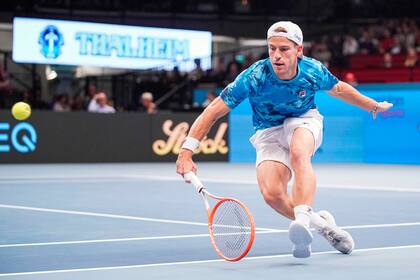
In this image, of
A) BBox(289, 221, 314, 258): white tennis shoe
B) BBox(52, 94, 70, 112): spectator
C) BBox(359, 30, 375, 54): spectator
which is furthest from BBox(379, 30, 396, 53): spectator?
BBox(289, 221, 314, 258): white tennis shoe

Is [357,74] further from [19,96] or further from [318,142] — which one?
[318,142]

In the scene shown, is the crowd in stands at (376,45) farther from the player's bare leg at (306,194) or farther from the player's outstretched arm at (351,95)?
the player's bare leg at (306,194)

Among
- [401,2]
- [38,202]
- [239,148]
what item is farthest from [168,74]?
[38,202]

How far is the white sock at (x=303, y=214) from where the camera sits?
6.46 metres

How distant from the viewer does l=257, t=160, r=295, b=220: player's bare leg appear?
7.02m

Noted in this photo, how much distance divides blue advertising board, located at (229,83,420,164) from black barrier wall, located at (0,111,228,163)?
2.14 feet

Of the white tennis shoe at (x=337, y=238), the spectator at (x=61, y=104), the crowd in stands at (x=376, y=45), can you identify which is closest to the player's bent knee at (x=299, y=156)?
the white tennis shoe at (x=337, y=238)

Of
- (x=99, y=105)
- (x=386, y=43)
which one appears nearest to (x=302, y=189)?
(x=99, y=105)

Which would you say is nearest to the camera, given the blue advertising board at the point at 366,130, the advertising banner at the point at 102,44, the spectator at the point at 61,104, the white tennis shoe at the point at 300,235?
the white tennis shoe at the point at 300,235

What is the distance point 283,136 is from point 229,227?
97cm

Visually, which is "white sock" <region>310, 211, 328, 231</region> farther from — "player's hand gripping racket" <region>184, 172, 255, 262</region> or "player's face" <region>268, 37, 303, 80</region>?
"player's face" <region>268, 37, 303, 80</region>

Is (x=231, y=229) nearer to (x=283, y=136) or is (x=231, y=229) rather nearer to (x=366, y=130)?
(x=283, y=136)

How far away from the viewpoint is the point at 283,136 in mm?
7219

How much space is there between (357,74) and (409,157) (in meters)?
6.03
